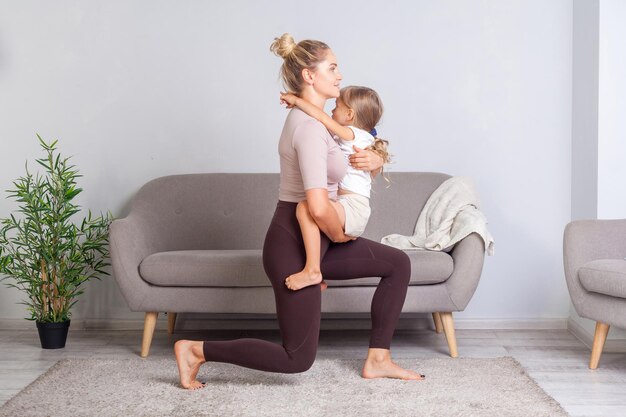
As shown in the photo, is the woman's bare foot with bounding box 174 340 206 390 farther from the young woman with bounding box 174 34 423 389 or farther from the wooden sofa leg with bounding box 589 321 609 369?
the wooden sofa leg with bounding box 589 321 609 369

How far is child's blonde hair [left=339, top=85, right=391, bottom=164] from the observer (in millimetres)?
2828

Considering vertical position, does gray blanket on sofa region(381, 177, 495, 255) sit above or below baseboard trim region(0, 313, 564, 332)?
above

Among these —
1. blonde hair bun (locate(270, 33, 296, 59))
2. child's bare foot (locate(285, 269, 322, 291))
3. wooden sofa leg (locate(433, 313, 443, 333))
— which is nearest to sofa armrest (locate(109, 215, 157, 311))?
child's bare foot (locate(285, 269, 322, 291))

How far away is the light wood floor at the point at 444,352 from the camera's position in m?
2.87

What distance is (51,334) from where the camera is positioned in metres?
3.76

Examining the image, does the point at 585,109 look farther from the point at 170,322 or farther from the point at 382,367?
the point at 170,322

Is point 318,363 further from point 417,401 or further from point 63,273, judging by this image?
point 63,273

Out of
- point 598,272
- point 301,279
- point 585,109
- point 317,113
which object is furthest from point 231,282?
point 585,109

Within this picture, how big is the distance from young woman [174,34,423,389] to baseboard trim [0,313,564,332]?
1.44 meters

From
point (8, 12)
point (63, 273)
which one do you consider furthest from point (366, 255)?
point (8, 12)

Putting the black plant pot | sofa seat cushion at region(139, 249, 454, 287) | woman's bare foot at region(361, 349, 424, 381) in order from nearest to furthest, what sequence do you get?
woman's bare foot at region(361, 349, 424, 381) < sofa seat cushion at region(139, 249, 454, 287) < the black plant pot

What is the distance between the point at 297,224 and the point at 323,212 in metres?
0.17

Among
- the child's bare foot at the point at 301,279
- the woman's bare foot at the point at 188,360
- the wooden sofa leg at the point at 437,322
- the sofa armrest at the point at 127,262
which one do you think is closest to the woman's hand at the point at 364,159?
the child's bare foot at the point at 301,279

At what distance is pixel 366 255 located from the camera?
2859 mm
